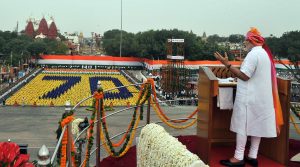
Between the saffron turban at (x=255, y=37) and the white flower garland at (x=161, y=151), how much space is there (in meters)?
1.68

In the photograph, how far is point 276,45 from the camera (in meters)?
69.5

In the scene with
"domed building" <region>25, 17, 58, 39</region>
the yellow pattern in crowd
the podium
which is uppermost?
"domed building" <region>25, 17, 58, 39</region>

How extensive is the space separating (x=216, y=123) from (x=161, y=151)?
224 cm

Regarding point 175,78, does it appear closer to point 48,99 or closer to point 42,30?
point 48,99

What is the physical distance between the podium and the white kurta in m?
0.32

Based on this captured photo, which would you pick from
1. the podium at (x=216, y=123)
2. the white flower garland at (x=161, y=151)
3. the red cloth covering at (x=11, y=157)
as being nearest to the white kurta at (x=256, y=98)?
the podium at (x=216, y=123)

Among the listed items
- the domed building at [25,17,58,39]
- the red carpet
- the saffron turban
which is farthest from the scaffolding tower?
the domed building at [25,17,58,39]

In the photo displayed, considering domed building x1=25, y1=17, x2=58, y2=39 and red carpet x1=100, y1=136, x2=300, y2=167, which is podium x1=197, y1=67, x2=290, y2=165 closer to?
red carpet x1=100, y1=136, x2=300, y2=167

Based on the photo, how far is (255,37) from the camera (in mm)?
4195

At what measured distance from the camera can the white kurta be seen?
402cm

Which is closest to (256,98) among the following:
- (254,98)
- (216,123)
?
(254,98)

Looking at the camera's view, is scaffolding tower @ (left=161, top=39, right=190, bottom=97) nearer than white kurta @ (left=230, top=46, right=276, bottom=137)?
No

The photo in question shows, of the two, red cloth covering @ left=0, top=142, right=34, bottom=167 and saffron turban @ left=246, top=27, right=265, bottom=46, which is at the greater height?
saffron turban @ left=246, top=27, right=265, bottom=46

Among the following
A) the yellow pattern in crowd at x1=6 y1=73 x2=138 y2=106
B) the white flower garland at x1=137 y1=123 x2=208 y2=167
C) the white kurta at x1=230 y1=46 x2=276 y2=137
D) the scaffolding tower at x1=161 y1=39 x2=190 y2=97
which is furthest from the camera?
the scaffolding tower at x1=161 y1=39 x2=190 y2=97
